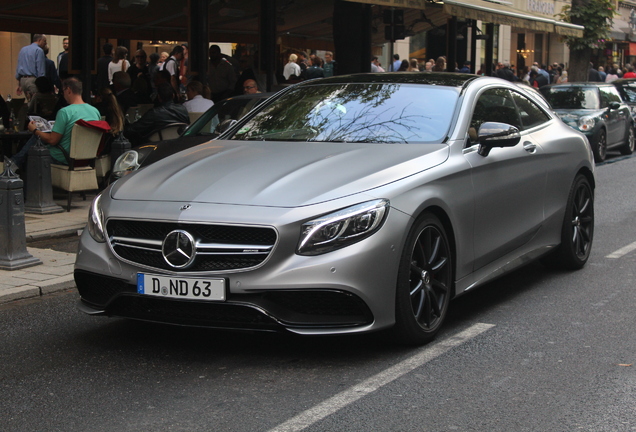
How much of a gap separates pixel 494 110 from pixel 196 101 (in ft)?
24.3

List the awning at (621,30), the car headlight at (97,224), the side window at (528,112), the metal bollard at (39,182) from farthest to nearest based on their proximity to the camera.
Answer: the awning at (621,30) < the metal bollard at (39,182) < the side window at (528,112) < the car headlight at (97,224)

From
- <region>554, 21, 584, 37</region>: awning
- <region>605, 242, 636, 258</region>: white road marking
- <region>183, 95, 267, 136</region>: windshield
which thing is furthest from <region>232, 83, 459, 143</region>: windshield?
<region>554, 21, 584, 37</region>: awning

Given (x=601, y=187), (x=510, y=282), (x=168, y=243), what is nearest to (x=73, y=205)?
(x=510, y=282)

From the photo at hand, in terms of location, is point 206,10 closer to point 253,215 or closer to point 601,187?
point 601,187

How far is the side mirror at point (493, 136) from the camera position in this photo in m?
5.89

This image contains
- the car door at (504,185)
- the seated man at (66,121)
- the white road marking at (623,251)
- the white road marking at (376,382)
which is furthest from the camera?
the seated man at (66,121)

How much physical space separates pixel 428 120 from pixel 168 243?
1961 mm

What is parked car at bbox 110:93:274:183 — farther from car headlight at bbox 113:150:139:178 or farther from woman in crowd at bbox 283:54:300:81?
woman in crowd at bbox 283:54:300:81

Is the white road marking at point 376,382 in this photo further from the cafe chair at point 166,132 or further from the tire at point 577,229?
the cafe chair at point 166,132

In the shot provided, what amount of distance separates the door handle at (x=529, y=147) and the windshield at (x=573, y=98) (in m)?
11.8

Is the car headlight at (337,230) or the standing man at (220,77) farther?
the standing man at (220,77)

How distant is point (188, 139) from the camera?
1027cm

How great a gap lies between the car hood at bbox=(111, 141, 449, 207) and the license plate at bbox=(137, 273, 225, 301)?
430mm

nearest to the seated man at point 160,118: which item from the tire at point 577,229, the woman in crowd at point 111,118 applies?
the woman in crowd at point 111,118
